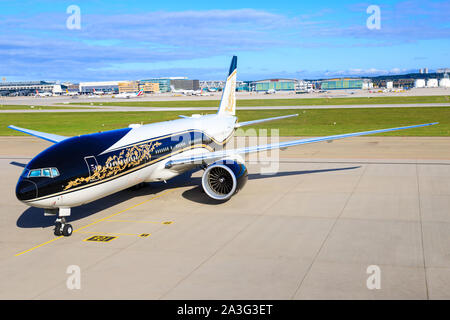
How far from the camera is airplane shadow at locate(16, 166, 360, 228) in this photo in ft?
63.6

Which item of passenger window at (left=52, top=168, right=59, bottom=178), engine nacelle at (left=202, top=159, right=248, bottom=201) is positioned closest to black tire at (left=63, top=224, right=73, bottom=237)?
passenger window at (left=52, top=168, right=59, bottom=178)

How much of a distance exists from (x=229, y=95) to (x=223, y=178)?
484 inches

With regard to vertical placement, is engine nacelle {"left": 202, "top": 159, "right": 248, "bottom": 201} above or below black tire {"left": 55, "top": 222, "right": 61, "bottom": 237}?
above

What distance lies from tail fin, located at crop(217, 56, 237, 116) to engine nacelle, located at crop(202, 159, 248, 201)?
35.5 feet

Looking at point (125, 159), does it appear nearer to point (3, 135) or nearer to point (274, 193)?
point (274, 193)

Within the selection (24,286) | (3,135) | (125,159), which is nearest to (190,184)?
(125,159)

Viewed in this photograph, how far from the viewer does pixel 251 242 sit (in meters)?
15.8

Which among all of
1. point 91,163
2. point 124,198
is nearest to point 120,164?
point 91,163

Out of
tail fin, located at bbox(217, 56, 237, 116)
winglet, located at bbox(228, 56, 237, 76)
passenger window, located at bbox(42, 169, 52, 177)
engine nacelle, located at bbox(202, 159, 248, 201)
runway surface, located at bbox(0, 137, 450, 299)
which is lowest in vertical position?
runway surface, located at bbox(0, 137, 450, 299)

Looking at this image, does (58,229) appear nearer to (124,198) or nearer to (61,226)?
(61,226)

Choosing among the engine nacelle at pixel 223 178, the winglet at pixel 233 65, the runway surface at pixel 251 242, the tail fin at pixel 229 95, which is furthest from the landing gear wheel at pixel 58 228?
the winglet at pixel 233 65

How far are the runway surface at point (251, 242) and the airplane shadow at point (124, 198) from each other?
97 mm

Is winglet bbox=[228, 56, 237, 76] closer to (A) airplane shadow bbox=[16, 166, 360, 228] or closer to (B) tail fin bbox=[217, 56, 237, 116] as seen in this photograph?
(B) tail fin bbox=[217, 56, 237, 116]
